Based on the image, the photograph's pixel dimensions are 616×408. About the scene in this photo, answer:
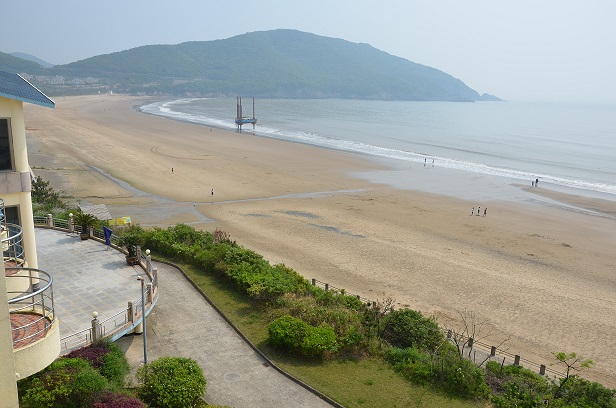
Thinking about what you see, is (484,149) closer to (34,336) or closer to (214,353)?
(214,353)

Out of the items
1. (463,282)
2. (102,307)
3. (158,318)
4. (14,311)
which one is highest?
(14,311)

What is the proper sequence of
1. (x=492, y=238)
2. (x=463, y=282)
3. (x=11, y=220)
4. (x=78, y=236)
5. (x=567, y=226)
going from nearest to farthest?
(x=11, y=220) < (x=78, y=236) < (x=463, y=282) < (x=492, y=238) < (x=567, y=226)

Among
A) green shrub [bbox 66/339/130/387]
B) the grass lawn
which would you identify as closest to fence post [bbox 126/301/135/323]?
green shrub [bbox 66/339/130/387]

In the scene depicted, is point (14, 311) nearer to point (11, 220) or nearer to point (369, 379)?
point (11, 220)

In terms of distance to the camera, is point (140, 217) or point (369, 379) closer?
point (369, 379)

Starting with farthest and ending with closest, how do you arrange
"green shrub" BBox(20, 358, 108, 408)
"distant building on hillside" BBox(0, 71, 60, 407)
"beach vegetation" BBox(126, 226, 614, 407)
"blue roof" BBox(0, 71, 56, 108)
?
"beach vegetation" BBox(126, 226, 614, 407) < "blue roof" BBox(0, 71, 56, 108) < "green shrub" BBox(20, 358, 108, 408) < "distant building on hillside" BBox(0, 71, 60, 407)

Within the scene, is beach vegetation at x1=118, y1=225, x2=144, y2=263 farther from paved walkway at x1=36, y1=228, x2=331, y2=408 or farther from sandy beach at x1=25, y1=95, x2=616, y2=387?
sandy beach at x1=25, y1=95, x2=616, y2=387

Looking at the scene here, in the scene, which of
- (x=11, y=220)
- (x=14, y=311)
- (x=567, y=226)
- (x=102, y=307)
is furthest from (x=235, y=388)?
(x=567, y=226)
